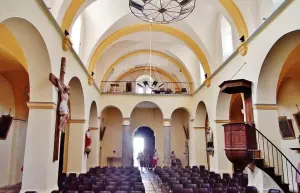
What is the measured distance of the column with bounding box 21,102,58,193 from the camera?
6.34 meters

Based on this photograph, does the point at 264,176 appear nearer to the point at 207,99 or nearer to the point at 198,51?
the point at 207,99

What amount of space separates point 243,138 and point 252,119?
43.7 inches

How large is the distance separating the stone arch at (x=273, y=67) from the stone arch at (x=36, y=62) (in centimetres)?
589

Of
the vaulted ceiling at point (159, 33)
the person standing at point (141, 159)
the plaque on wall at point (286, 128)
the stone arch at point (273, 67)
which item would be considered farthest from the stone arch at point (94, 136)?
the plaque on wall at point (286, 128)

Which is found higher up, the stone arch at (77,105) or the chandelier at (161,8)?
the chandelier at (161,8)

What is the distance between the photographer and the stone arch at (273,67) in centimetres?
667

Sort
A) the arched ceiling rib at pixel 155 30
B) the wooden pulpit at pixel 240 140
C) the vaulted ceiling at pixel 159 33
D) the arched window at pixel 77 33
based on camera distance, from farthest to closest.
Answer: the arched ceiling rib at pixel 155 30, the arched window at pixel 77 33, the vaulted ceiling at pixel 159 33, the wooden pulpit at pixel 240 140

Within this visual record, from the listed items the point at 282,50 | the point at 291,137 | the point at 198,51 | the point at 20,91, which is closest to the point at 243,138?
the point at 282,50

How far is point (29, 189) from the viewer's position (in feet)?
20.7

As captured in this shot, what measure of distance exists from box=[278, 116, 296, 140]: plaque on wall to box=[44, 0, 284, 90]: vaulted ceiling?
3478 mm

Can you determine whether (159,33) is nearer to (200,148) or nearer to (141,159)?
(200,148)

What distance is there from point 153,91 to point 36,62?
35.8ft

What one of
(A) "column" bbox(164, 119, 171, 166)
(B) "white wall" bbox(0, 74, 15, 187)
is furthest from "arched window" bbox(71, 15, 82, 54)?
(A) "column" bbox(164, 119, 171, 166)

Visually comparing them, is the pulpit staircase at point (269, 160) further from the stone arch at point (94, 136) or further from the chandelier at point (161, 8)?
the stone arch at point (94, 136)
